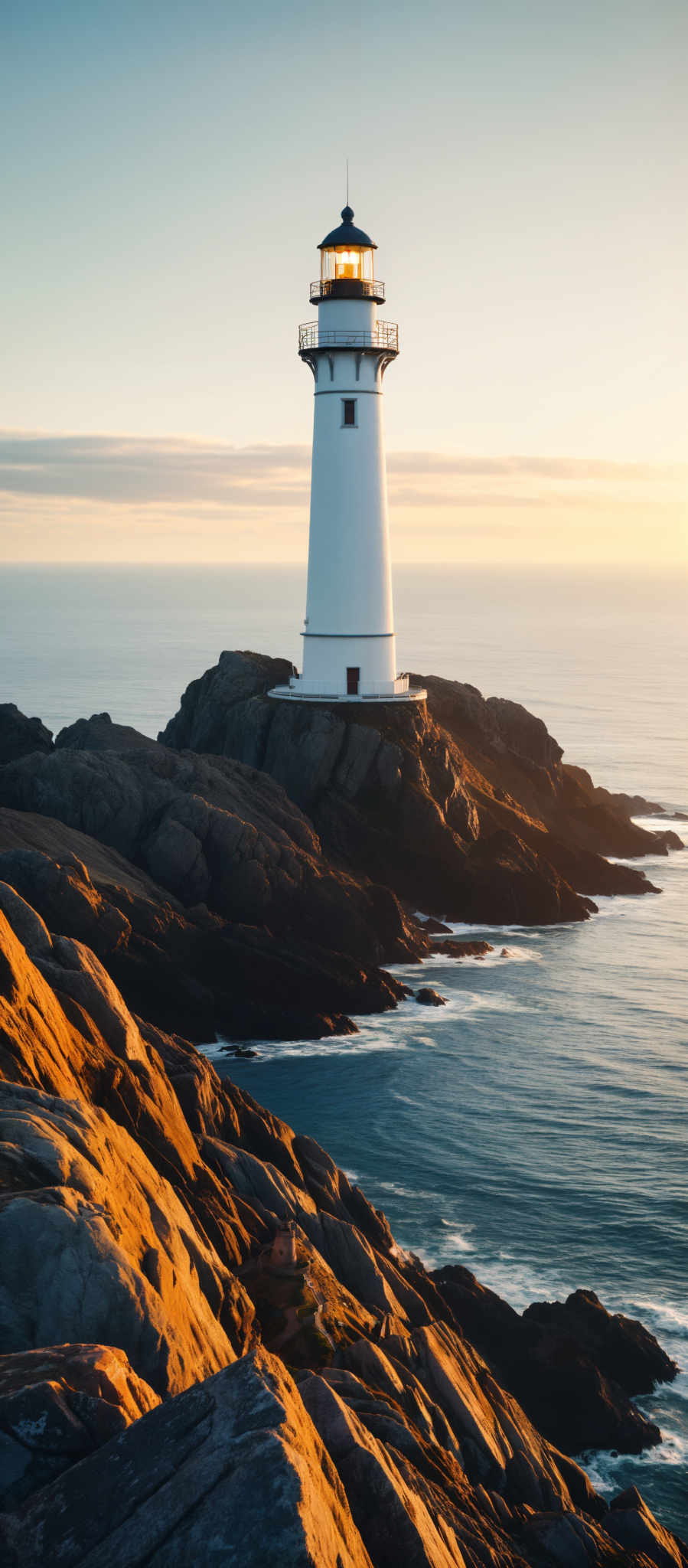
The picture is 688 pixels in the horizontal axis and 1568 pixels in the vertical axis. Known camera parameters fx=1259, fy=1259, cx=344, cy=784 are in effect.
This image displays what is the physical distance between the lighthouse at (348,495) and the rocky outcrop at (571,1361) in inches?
1443

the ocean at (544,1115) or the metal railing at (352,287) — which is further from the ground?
the metal railing at (352,287)

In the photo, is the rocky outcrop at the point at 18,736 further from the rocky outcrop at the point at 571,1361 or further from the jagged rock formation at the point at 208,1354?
the rocky outcrop at the point at 571,1361

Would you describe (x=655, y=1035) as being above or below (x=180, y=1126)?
below

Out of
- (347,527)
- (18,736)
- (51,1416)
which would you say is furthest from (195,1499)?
(18,736)

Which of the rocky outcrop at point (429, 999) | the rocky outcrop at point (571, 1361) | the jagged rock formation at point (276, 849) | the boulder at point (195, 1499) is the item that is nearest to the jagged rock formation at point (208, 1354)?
the boulder at point (195, 1499)

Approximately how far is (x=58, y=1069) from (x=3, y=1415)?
8577 mm

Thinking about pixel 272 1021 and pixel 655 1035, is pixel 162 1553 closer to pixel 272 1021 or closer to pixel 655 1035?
pixel 272 1021

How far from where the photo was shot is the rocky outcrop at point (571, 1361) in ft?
73.7

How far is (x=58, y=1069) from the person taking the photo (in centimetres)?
1631

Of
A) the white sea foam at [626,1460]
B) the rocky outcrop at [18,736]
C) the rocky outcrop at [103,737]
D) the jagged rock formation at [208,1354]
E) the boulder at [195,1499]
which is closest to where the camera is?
the boulder at [195,1499]

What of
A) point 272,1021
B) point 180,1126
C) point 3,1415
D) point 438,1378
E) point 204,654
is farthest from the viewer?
point 204,654

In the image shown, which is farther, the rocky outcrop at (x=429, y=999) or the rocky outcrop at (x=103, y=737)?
the rocky outcrop at (x=103, y=737)

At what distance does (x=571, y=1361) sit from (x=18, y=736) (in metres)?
42.9

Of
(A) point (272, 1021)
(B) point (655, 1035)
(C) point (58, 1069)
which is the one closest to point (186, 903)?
(A) point (272, 1021)
